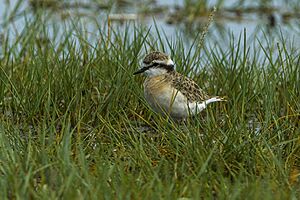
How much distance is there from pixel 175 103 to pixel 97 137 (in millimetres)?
1027

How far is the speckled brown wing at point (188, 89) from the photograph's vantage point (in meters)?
7.15

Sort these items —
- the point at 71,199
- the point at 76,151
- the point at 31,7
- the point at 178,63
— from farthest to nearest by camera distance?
1. the point at 31,7
2. the point at 178,63
3. the point at 76,151
4. the point at 71,199

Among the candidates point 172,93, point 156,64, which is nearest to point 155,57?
point 156,64

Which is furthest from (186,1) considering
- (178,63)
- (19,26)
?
(178,63)

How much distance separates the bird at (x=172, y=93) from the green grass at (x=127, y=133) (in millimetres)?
106

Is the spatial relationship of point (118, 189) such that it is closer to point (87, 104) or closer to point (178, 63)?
point (87, 104)

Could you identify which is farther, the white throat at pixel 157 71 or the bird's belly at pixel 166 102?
the white throat at pixel 157 71

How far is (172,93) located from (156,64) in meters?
0.35

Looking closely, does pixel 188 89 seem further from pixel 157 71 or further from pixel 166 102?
pixel 157 71

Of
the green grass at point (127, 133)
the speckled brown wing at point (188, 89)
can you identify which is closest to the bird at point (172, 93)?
the speckled brown wing at point (188, 89)

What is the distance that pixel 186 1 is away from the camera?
12.7 meters

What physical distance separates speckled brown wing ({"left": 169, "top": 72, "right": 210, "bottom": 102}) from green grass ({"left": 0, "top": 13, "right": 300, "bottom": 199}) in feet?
0.72

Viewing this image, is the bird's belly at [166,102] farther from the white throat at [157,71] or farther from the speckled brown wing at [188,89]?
the white throat at [157,71]

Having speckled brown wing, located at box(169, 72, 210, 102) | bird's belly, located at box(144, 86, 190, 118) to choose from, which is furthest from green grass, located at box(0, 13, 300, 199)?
speckled brown wing, located at box(169, 72, 210, 102)
